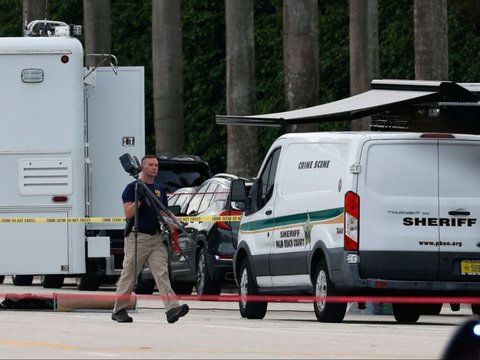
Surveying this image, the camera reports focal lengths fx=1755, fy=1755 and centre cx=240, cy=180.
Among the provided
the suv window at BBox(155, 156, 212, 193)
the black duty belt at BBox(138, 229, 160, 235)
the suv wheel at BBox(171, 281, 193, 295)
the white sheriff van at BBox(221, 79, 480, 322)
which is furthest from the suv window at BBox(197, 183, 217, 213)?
the white sheriff van at BBox(221, 79, 480, 322)

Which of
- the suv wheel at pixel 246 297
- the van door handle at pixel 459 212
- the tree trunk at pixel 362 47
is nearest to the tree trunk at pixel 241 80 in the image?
the tree trunk at pixel 362 47

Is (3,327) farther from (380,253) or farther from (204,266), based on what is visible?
(204,266)

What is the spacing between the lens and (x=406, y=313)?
20.8m

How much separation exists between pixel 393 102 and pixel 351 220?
320 cm

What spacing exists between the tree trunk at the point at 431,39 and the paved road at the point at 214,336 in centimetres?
685

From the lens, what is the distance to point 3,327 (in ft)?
58.5

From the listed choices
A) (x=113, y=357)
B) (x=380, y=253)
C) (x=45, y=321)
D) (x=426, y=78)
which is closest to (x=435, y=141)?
(x=380, y=253)

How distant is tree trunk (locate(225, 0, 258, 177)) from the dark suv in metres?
9.09

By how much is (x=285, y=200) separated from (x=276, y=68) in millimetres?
34064

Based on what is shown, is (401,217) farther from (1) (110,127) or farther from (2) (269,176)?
(1) (110,127)

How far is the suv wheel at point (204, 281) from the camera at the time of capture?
2531 centimetres

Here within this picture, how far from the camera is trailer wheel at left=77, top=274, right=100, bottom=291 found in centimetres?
2883

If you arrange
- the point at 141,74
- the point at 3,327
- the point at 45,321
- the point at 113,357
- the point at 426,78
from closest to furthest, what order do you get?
the point at 113,357, the point at 3,327, the point at 45,321, the point at 141,74, the point at 426,78

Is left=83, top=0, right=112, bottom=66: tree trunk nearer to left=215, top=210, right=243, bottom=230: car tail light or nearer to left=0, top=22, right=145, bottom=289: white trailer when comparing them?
left=215, top=210, right=243, bottom=230: car tail light
